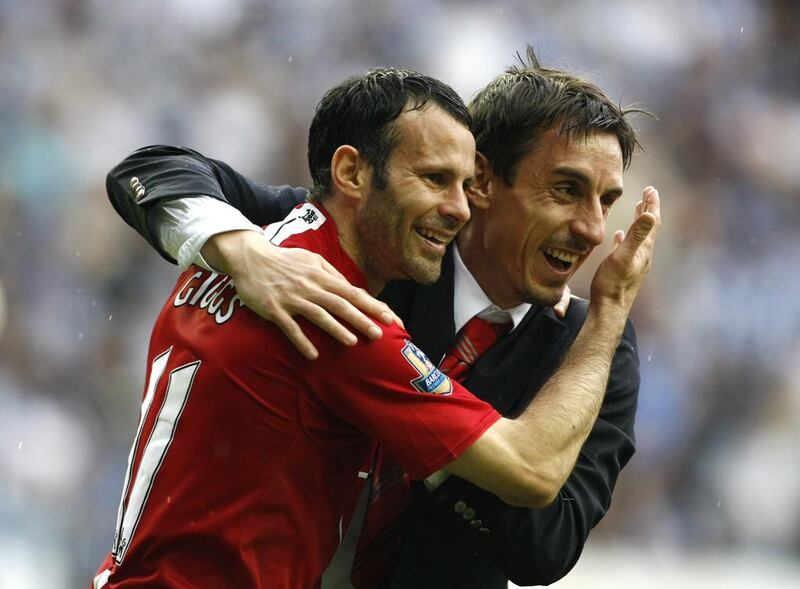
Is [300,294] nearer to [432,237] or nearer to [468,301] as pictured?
[432,237]

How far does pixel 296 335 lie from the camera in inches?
87.4

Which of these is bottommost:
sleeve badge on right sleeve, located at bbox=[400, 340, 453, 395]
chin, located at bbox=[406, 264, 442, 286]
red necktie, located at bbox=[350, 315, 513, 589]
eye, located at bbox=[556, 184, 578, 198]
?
red necktie, located at bbox=[350, 315, 513, 589]

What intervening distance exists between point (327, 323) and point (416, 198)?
439 mm

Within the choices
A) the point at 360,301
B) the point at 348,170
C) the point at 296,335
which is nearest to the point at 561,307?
the point at 348,170

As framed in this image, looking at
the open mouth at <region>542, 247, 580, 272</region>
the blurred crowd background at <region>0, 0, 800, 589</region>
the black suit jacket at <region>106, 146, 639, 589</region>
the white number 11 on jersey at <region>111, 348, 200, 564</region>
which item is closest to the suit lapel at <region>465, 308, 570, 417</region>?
the black suit jacket at <region>106, 146, 639, 589</region>

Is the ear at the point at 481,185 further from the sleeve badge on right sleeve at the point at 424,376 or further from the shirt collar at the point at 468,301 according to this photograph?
the sleeve badge on right sleeve at the point at 424,376

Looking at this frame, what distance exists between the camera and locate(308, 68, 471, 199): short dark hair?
2.55 metres

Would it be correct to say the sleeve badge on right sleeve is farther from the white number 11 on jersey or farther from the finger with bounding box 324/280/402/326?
the white number 11 on jersey

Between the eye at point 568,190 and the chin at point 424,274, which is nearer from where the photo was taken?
the chin at point 424,274

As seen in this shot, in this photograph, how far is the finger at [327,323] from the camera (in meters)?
2.21

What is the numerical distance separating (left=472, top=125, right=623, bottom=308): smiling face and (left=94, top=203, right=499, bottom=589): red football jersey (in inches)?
25.2

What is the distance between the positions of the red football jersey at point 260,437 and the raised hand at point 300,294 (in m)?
0.04

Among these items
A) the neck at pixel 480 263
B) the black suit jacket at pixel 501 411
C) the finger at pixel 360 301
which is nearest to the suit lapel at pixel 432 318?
the black suit jacket at pixel 501 411

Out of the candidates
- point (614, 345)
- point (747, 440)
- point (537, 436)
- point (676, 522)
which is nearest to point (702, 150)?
point (747, 440)
